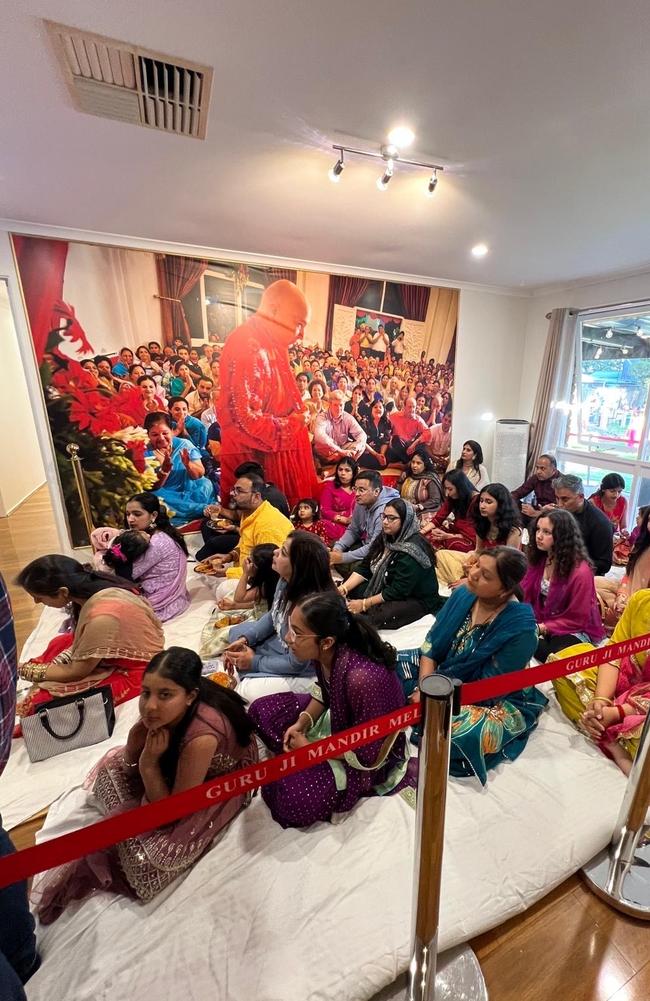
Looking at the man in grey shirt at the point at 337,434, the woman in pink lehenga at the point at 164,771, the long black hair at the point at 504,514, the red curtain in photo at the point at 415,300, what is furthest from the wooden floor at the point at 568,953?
the red curtain in photo at the point at 415,300

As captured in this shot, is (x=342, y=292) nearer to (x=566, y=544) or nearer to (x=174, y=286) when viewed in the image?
(x=174, y=286)

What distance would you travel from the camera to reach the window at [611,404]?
4488mm

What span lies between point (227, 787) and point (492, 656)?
122 centimetres

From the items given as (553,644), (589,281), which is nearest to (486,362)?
(589,281)

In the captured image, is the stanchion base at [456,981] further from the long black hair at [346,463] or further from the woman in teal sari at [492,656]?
the long black hair at [346,463]

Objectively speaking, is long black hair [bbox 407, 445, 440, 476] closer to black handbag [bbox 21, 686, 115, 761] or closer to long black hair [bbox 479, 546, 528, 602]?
long black hair [bbox 479, 546, 528, 602]

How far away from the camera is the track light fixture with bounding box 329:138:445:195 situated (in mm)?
2010

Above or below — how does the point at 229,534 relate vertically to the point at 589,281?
below

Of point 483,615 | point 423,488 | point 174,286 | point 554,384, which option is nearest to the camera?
point 483,615

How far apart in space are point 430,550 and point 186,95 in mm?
2683

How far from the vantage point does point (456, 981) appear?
1.12 m

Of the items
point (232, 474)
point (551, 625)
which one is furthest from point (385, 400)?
point (551, 625)

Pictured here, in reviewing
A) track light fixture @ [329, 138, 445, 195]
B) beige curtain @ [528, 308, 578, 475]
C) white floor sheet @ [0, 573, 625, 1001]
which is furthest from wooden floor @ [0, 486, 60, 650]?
beige curtain @ [528, 308, 578, 475]

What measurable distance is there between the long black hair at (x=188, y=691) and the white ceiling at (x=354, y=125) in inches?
80.1
